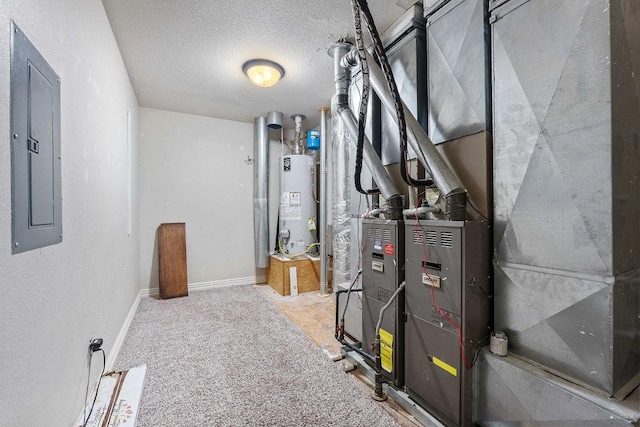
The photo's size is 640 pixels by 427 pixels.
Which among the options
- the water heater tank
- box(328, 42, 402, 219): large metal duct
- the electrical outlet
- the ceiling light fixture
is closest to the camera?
the electrical outlet

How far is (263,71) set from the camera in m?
2.82

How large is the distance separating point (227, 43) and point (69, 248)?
2002 mm

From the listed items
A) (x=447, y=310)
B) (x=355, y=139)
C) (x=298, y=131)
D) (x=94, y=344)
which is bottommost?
(x=94, y=344)

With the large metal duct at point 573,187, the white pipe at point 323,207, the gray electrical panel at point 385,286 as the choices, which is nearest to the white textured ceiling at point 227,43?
the white pipe at point 323,207

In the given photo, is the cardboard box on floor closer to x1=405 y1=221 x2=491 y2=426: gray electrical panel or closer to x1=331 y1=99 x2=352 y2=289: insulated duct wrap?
x1=331 y1=99 x2=352 y2=289: insulated duct wrap

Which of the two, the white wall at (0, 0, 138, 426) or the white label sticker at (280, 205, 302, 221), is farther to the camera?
the white label sticker at (280, 205, 302, 221)

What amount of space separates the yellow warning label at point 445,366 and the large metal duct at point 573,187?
0.33m

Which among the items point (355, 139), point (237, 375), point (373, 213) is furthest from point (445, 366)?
point (355, 139)

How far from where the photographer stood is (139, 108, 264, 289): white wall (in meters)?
4.00

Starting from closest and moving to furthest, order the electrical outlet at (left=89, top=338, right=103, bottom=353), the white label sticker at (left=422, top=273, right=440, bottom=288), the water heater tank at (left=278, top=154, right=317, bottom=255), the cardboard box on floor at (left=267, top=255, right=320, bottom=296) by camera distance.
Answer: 1. the white label sticker at (left=422, top=273, right=440, bottom=288)
2. the electrical outlet at (left=89, top=338, right=103, bottom=353)
3. the cardboard box on floor at (left=267, top=255, right=320, bottom=296)
4. the water heater tank at (left=278, top=154, right=317, bottom=255)

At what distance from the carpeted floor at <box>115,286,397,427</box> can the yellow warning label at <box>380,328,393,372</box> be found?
0.23 metres

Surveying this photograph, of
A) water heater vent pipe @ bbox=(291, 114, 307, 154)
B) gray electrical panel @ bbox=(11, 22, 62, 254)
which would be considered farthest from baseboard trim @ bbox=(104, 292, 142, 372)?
water heater vent pipe @ bbox=(291, 114, 307, 154)

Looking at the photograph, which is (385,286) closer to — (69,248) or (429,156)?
(429,156)

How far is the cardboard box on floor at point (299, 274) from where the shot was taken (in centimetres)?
395
